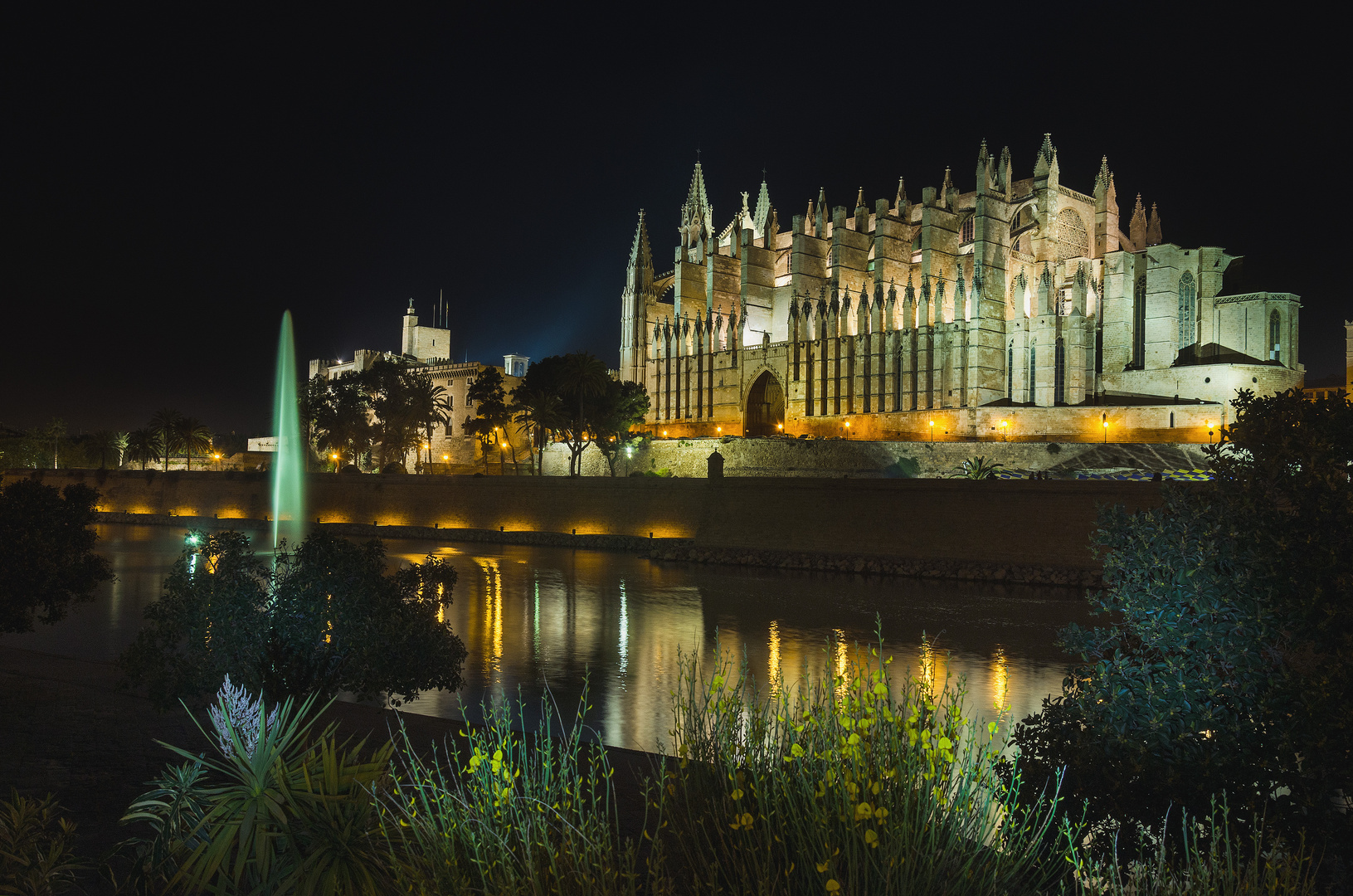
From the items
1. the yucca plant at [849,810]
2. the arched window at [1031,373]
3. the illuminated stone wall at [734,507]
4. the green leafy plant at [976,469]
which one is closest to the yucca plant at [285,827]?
the yucca plant at [849,810]

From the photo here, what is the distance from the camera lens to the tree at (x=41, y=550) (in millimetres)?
9594

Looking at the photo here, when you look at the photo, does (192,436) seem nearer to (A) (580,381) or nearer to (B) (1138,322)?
(A) (580,381)

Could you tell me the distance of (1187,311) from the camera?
40906mm

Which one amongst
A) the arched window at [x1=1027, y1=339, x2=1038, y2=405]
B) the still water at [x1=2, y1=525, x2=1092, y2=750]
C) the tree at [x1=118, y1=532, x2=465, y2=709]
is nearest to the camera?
the tree at [x1=118, y1=532, x2=465, y2=709]

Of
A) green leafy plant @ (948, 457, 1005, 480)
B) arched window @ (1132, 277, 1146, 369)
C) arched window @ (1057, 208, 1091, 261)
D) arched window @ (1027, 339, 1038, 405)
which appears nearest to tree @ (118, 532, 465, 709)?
green leafy plant @ (948, 457, 1005, 480)

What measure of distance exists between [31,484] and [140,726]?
13.2 feet

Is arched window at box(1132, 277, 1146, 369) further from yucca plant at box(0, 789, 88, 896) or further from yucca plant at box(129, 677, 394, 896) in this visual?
yucca plant at box(0, 789, 88, 896)

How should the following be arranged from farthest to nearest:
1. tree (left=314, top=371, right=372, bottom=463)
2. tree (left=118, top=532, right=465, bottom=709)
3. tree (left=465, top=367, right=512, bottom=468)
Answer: tree (left=314, top=371, right=372, bottom=463) → tree (left=465, top=367, right=512, bottom=468) → tree (left=118, top=532, right=465, bottom=709)

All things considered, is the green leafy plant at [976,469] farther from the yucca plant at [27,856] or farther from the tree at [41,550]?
the yucca plant at [27,856]

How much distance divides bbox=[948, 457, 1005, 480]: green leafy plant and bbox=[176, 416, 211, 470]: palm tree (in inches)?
1935

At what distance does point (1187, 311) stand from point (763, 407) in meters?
22.8

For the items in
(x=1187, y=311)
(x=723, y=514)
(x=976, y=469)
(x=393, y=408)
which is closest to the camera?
(x=723, y=514)

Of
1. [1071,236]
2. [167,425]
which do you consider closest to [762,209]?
[1071,236]

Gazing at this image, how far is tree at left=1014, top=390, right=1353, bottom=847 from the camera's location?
14.0ft
